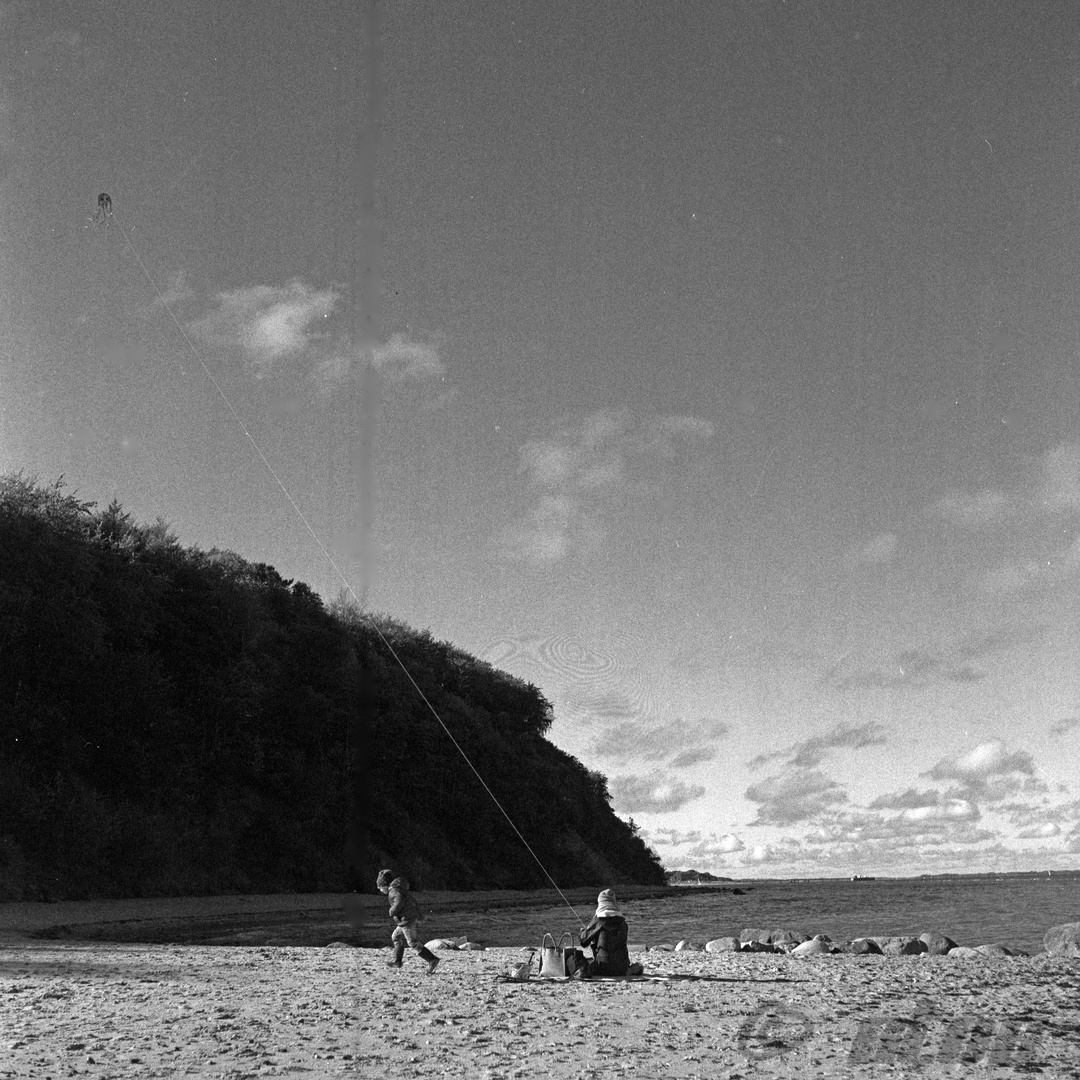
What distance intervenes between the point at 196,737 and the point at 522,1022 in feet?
136

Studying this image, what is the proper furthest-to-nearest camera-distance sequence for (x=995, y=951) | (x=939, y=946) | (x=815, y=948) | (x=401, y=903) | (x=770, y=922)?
1. (x=770, y=922)
2. (x=939, y=946)
3. (x=995, y=951)
4. (x=815, y=948)
5. (x=401, y=903)

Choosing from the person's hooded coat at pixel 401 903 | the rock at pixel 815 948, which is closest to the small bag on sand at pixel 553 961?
the person's hooded coat at pixel 401 903

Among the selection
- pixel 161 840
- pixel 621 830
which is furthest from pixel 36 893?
pixel 621 830

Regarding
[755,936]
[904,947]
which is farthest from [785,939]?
[904,947]

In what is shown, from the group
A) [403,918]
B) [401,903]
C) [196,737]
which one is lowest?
[403,918]

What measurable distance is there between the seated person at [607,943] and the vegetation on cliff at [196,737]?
41.0 ft

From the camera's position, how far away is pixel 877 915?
1847 inches

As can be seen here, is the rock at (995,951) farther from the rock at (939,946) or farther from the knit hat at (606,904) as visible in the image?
the knit hat at (606,904)

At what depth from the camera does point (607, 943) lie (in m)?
16.1

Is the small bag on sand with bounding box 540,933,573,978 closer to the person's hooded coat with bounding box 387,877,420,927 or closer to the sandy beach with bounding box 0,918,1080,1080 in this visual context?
the sandy beach with bounding box 0,918,1080,1080

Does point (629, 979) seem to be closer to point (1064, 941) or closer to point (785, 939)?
point (785, 939)

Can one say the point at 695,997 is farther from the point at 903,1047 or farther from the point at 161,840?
the point at 161,840

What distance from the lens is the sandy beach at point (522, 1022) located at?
1021 centimetres

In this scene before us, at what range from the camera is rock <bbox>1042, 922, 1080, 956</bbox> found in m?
26.5
